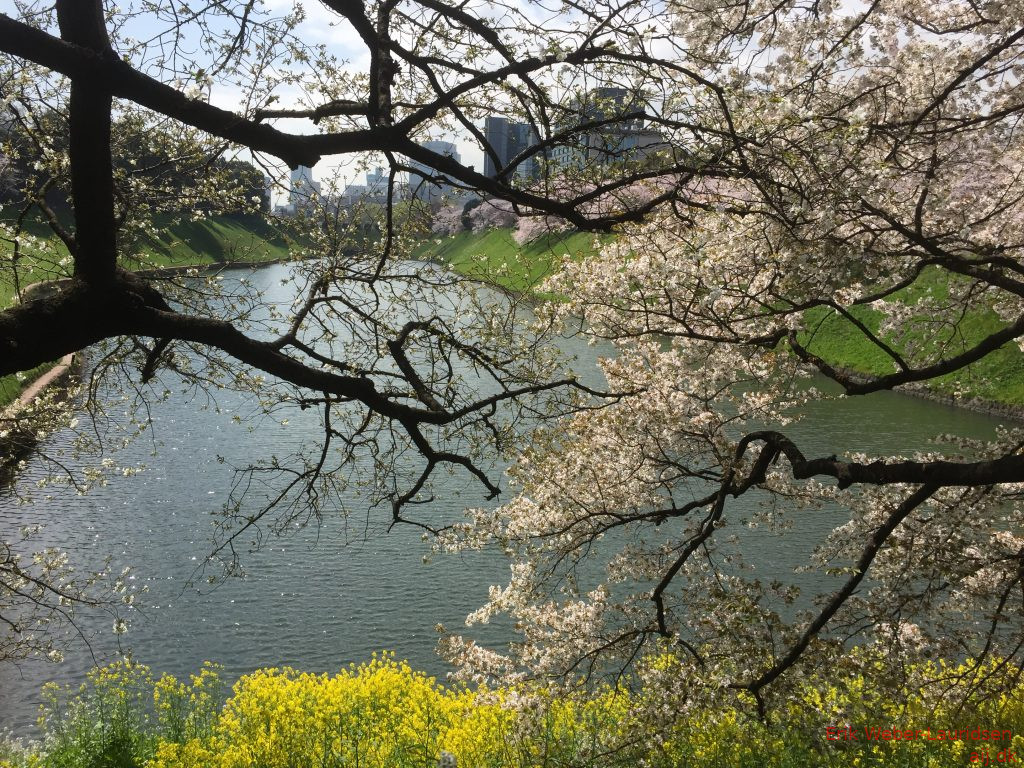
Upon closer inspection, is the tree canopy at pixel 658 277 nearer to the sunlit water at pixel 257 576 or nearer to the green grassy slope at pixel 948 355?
the sunlit water at pixel 257 576

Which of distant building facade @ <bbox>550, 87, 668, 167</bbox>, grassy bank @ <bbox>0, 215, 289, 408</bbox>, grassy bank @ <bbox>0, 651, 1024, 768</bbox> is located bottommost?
grassy bank @ <bbox>0, 651, 1024, 768</bbox>

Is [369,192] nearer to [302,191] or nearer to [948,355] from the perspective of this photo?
[302,191]

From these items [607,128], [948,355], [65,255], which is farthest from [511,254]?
[607,128]

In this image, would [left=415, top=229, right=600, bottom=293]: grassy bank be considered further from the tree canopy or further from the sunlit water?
the sunlit water

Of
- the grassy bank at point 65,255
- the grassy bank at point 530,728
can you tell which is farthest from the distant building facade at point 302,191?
the grassy bank at point 530,728

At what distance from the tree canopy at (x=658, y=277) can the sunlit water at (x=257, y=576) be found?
275 cm

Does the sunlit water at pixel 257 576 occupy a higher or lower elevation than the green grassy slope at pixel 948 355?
lower

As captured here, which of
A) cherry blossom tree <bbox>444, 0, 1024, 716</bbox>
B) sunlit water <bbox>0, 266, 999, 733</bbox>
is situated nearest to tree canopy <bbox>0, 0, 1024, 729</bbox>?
cherry blossom tree <bbox>444, 0, 1024, 716</bbox>

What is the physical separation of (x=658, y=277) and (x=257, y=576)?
894cm

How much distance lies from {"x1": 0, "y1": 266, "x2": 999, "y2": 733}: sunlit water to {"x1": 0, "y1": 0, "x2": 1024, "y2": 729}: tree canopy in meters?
2.75

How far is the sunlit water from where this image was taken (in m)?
11.1

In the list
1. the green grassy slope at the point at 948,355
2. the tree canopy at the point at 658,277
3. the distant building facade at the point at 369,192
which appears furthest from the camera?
the green grassy slope at the point at 948,355

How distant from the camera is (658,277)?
24.6 ft

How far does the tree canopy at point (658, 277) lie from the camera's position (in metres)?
4.43
